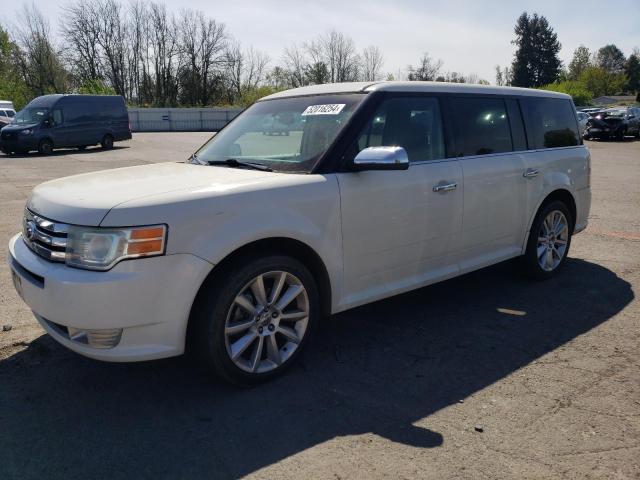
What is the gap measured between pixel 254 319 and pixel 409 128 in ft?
6.09

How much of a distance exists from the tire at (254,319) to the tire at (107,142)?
22.9 m

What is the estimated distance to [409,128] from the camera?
159 inches

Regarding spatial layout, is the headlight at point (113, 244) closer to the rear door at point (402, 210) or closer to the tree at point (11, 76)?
the rear door at point (402, 210)

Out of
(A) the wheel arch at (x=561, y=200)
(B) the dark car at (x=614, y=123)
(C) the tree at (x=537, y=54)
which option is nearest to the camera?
(A) the wheel arch at (x=561, y=200)

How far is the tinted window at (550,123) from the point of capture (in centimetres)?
516

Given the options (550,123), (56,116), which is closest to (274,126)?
(550,123)

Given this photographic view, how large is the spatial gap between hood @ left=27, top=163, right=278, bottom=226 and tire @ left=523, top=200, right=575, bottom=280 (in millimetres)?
2939

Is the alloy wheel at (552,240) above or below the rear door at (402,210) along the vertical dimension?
below

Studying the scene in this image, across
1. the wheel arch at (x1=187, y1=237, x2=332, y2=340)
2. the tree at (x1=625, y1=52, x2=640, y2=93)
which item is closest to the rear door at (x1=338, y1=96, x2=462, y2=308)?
the wheel arch at (x1=187, y1=237, x2=332, y2=340)

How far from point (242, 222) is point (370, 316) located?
187 cm

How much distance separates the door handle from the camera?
158 inches

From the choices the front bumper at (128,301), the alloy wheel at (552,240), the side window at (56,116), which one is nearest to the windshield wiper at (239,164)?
the front bumper at (128,301)

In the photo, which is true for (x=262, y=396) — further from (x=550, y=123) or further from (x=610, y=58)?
(x=610, y=58)

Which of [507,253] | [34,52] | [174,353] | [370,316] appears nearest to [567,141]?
[507,253]
